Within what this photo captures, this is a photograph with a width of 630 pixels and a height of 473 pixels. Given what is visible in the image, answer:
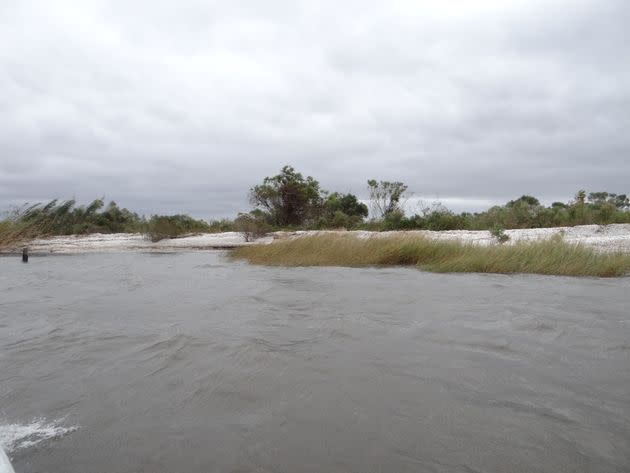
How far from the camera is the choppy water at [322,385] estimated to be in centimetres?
242

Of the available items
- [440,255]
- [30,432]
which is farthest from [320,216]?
[30,432]

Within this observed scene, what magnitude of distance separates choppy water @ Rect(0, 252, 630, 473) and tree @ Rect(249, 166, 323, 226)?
23962 mm

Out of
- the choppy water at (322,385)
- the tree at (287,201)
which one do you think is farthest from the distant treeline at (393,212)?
the choppy water at (322,385)

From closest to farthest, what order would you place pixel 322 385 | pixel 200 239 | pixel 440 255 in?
pixel 322 385 → pixel 440 255 → pixel 200 239

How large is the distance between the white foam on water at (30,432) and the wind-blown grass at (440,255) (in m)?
8.98

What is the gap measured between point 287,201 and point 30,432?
94.4ft

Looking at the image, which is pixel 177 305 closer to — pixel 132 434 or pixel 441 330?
pixel 441 330

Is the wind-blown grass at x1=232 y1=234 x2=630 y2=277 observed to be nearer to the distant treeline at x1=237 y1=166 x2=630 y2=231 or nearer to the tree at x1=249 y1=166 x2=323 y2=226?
the distant treeline at x1=237 y1=166 x2=630 y2=231

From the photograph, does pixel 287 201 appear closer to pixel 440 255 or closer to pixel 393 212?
pixel 393 212

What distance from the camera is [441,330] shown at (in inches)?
197

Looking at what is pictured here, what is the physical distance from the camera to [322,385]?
134 inches

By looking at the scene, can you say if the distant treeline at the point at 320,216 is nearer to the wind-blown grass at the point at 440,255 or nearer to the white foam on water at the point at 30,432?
the wind-blown grass at the point at 440,255

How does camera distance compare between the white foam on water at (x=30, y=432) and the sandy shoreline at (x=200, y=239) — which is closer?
the white foam on water at (x=30, y=432)

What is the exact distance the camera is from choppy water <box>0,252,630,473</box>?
242 centimetres
